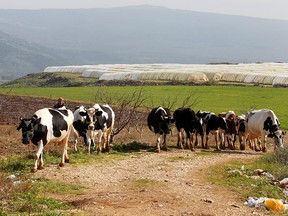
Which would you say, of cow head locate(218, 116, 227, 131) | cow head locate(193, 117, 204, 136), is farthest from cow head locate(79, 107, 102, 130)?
cow head locate(218, 116, 227, 131)

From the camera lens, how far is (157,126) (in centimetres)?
2634

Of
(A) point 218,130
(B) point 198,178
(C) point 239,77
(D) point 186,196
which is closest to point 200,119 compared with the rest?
(A) point 218,130

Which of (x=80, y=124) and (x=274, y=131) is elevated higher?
(x=80, y=124)

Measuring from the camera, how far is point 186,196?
591 inches

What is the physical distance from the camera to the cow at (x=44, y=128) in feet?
57.1

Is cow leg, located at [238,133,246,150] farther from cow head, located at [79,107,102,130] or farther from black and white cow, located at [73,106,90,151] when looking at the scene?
black and white cow, located at [73,106,90,151]

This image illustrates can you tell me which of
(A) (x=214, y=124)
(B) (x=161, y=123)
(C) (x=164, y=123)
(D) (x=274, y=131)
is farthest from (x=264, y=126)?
(B) (x=161, y=123)

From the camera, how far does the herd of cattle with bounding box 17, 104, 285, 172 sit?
1789 centimetres

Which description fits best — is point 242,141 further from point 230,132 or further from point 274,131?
point 274,131

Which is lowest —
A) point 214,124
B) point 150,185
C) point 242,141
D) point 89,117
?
point 242,141

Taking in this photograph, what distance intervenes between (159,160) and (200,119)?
644 cm

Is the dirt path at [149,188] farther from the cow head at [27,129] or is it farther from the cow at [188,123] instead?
the cow at [188,123]

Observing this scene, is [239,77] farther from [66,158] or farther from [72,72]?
[66,158]

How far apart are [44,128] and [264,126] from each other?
540 inches
